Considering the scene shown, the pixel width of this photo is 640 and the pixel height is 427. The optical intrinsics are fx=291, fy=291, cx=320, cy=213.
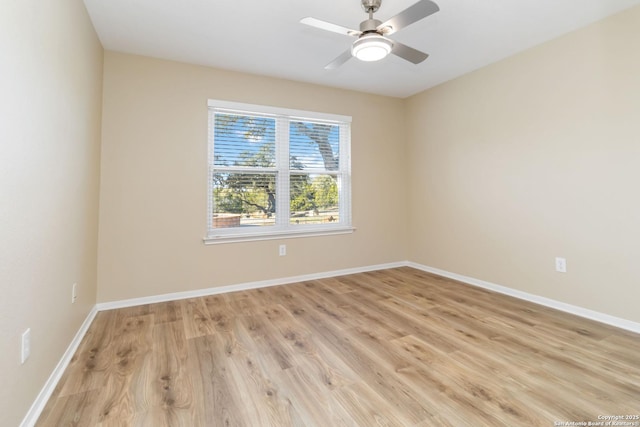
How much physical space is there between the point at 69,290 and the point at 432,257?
3941 millimetres

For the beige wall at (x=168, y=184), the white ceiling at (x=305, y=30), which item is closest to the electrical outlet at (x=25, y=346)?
the beige wall at (x=168, y=184)

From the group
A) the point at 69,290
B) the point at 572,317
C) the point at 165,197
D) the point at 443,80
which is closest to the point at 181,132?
the point at 165,197

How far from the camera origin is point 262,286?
3.53 m

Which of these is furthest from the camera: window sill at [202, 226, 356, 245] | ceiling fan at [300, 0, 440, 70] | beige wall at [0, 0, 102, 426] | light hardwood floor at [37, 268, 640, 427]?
window sill at [202, 226, 356, 245]

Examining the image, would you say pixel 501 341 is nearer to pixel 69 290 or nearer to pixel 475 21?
pixel 475 21

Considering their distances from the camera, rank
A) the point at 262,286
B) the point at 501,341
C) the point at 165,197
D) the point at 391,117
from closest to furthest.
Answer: the point at 501,341 → the point at 165,197 → the point at 262,286 → the point at 391,117

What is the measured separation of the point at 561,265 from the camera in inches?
109

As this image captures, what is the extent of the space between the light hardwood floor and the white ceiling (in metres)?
2.55

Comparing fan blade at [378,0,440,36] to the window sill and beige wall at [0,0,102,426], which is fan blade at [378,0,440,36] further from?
the window sill

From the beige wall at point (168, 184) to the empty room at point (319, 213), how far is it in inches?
0.8

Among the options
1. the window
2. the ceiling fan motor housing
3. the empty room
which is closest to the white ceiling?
the empty room

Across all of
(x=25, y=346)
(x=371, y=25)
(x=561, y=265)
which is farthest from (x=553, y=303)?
(x=25, y=346)

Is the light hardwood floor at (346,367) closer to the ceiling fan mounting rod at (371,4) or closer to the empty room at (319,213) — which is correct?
the empty room at (319,213)

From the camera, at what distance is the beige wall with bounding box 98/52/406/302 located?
113 inches
